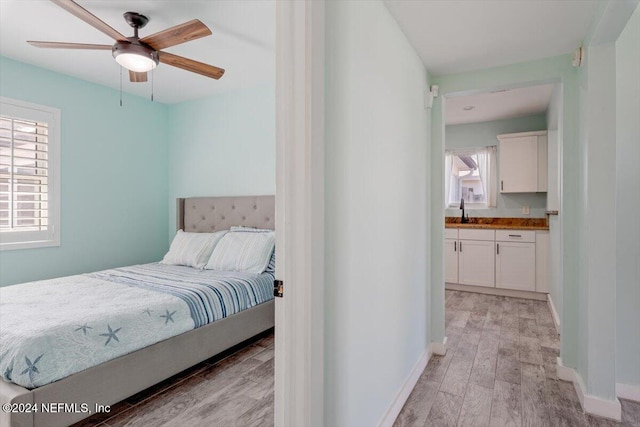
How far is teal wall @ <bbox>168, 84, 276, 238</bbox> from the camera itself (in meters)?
3.77

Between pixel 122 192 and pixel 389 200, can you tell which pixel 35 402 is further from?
pixel 122 192

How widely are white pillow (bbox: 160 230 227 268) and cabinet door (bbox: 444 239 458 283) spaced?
308 cm

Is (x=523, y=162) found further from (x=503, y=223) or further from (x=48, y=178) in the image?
(x=48, y=178)

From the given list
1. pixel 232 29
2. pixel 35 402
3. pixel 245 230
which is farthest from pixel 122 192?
pixel 35 402

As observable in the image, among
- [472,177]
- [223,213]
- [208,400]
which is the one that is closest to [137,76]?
[223,213]

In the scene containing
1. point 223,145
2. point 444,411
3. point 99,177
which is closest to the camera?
point 444,411

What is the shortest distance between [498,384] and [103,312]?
99.5 inches

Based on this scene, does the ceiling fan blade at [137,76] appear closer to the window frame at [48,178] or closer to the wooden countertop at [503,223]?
the window frame at [48,178]

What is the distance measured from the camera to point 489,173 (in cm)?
511

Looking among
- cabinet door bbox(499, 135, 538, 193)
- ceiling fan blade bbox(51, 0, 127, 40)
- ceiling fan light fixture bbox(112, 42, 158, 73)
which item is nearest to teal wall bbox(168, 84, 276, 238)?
ceiling fan light fixture bbox(112, 42, 158, 73)

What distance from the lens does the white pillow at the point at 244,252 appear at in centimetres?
311

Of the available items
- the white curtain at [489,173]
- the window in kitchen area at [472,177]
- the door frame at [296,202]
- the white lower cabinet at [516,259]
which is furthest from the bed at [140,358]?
the white curtain at [489,173]

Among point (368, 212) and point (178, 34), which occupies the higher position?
point (178, 34)

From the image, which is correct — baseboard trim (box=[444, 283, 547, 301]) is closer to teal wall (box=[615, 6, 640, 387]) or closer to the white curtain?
the white curtain
